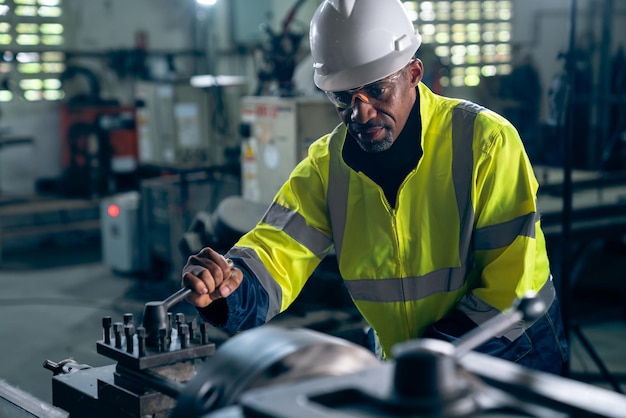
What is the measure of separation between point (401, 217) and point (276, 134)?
256 centimetres

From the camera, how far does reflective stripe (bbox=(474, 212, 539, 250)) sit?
1.42 meters

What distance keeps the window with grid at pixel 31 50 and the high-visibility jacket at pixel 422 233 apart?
5.55 meters

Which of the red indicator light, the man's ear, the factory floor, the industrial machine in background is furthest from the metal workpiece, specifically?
the red indicator light

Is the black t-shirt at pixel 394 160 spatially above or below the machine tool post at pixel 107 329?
above

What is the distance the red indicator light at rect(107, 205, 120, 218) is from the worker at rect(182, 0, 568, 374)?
12.4 feet

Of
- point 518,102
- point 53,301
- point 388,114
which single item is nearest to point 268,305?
point 388,114

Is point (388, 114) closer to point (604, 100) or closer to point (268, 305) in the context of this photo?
point (268, 305)

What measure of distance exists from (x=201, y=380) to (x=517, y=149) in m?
0.80

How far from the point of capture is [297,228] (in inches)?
63.9

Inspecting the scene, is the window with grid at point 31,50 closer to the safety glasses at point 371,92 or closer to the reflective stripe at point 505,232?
the safety glasses at point 371,92

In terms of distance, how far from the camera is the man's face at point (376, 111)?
5.02 feet

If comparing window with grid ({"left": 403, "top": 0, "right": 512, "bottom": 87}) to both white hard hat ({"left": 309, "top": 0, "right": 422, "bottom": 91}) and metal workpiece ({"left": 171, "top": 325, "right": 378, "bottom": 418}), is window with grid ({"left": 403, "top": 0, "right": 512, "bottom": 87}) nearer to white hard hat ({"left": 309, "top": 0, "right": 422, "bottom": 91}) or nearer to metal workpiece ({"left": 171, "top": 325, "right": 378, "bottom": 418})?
white hard hat ({"left": 309, "top": 0, "right": 422, "bottom": 91})

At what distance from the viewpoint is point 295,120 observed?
3.91 meters

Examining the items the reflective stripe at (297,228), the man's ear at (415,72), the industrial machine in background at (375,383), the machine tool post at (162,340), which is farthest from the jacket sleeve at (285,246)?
the industrial machine in background at (375,383)
